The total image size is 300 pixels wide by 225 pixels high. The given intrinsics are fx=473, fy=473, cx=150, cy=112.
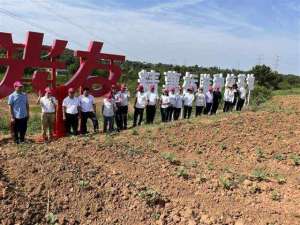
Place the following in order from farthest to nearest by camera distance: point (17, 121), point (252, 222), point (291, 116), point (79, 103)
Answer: point (291, 116) → point (79, 103) → point (17, 121) → point (252, 222)

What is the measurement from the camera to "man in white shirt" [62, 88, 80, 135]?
11.2 meters

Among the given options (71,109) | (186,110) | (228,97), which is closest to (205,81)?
(228,97)

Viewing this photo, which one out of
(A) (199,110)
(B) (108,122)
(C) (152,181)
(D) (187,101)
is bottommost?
(C) (152,181)

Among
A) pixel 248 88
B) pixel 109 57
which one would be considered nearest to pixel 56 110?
pixel 109 57

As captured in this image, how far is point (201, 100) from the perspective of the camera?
15.4 m

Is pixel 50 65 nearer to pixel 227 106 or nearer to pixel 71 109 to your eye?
pixel 71 109

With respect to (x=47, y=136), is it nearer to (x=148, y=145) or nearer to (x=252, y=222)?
(x=148, y=145)

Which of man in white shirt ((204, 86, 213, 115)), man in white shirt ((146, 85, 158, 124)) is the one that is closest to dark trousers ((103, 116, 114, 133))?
man in white shirt ((146, 85, 158, 124))

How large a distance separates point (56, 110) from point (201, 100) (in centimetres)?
554

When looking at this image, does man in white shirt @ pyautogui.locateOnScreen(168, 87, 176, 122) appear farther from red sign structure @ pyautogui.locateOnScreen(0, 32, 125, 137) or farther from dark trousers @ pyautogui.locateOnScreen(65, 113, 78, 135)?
dark trousers @ pyautogui.locateOnScreen(65, 113, 78, 135)

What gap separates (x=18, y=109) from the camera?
10.1 metres

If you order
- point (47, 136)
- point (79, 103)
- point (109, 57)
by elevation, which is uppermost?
point (109, 57)

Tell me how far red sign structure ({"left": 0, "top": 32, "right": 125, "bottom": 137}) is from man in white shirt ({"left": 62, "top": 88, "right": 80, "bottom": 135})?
33 centimetres

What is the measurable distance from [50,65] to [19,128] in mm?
1861
